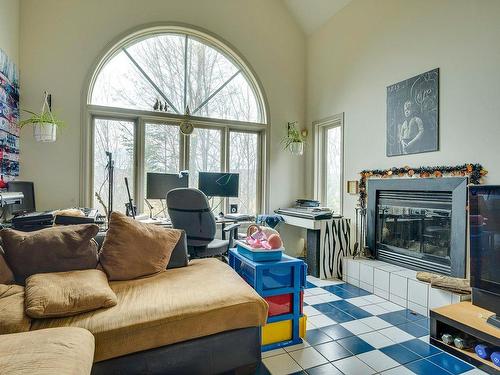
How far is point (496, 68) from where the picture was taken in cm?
234

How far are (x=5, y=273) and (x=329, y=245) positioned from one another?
3.06 m

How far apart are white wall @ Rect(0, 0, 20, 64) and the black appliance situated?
418cm

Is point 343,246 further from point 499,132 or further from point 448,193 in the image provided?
point 499,132

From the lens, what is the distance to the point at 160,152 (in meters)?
3.97

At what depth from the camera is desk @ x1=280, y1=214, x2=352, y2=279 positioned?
142 inches

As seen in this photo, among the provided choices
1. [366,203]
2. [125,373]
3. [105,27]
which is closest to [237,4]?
[105,27]

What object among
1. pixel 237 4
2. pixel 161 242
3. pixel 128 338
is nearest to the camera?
pixel 128 338

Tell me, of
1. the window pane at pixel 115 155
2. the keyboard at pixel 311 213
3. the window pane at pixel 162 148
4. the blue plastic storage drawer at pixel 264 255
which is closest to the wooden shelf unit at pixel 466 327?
the blue plastic storage drawer at pixel 264 255

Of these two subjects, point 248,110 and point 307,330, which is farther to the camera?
point 248,110

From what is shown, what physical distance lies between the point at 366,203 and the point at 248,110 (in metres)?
2.14

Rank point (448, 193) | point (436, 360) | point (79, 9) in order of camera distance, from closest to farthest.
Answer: point (436, 360), point (448, 193), point (79, 9)

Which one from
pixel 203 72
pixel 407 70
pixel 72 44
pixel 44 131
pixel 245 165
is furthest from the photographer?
pixel 245 165

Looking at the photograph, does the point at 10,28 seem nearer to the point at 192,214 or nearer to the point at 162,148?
the point at 162,148

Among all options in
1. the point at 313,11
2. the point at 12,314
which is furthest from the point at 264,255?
the point at 313,11
